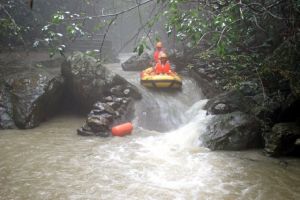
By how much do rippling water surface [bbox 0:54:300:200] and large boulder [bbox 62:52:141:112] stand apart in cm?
127

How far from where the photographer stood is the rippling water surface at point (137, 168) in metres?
4.99

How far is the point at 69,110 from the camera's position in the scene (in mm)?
10180

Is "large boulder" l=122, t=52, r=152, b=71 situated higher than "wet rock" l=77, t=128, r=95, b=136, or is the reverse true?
"large boulder" l=122, t=52, r=152, b=71

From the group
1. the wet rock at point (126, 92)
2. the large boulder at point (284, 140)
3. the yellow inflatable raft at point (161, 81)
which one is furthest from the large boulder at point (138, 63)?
the large boulder at point (284, 140)

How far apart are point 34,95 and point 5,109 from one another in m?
0.76

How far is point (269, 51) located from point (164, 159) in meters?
3.65

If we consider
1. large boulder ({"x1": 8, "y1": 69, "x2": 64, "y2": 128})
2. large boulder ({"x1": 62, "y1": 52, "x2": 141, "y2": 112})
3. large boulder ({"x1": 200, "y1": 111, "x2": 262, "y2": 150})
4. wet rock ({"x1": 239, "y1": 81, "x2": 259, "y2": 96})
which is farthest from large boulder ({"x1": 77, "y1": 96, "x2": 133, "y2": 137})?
wet rock ({"x1": 239, "y1": 81, "x2": 259, "y2": 96})

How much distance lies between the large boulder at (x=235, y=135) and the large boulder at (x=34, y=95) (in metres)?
4.18

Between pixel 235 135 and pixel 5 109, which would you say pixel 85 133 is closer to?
pixel 5 109

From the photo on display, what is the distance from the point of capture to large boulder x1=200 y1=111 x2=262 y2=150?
6969 mm

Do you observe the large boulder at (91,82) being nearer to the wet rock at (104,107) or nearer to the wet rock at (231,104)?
the wet rock at (104,107)

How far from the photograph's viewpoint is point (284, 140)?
6426 millimetres

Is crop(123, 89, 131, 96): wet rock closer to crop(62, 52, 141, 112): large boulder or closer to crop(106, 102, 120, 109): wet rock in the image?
crop(62, 52, 141, 112): large boulder

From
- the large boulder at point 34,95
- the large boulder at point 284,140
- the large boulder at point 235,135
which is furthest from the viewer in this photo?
the large boulder at point 34,95
